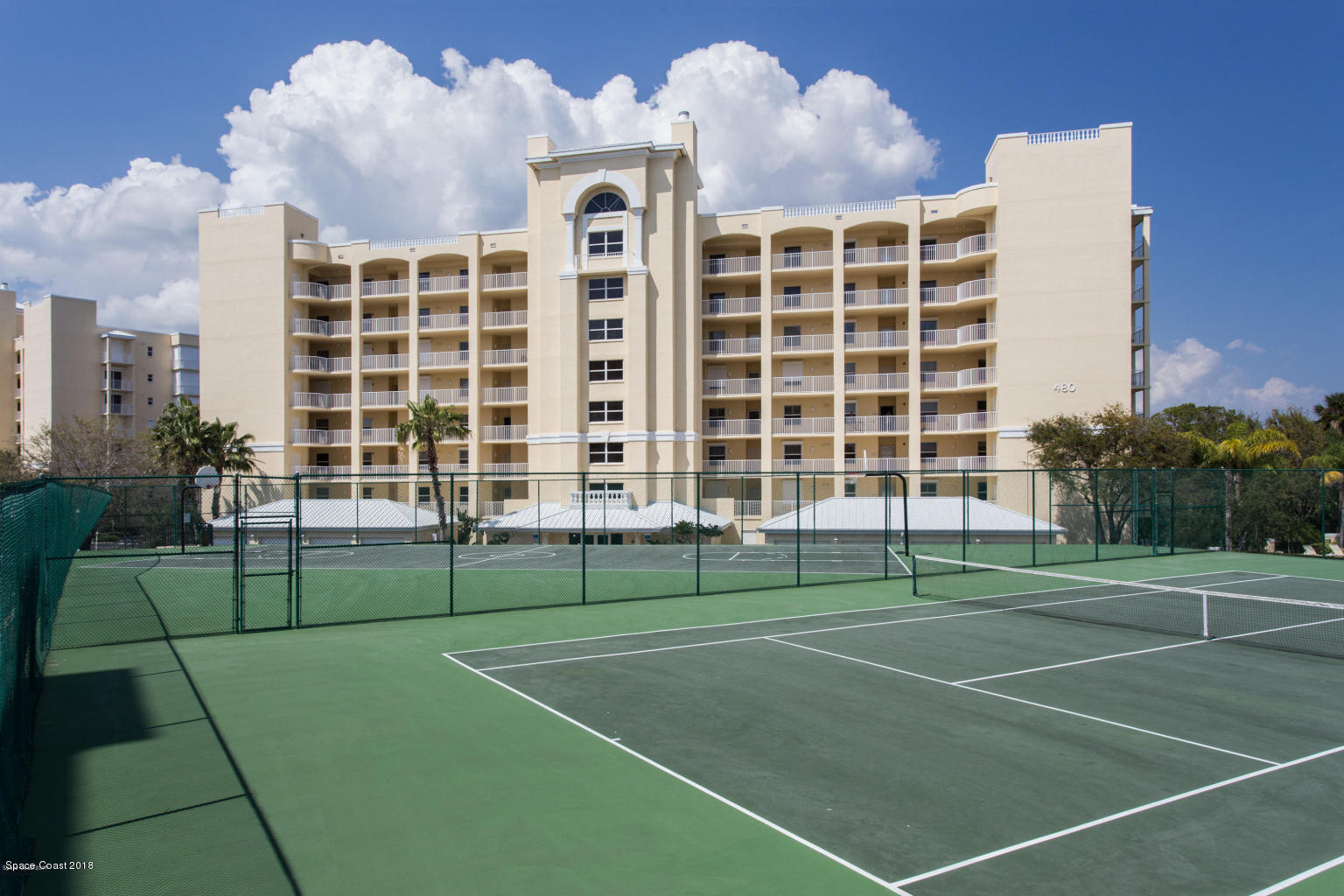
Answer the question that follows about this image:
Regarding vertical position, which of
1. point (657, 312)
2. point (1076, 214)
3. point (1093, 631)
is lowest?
point (1093, 631)

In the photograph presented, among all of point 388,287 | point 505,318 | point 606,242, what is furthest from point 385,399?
point 606,242

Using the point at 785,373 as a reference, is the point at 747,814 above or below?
below

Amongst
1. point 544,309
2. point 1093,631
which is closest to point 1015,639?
point 1093,631

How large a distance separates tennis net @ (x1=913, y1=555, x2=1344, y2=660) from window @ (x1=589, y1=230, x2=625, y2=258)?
31.3 meters

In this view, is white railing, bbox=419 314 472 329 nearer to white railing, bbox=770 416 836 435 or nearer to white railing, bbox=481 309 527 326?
white railing, bbox=481 309 527 326

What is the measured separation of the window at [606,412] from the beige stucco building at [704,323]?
12cm

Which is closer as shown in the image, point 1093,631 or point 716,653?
point 716,653

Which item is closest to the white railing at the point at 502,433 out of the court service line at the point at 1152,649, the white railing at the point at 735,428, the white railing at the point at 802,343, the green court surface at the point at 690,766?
the white railing at the point at 735,428

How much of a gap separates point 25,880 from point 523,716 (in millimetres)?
5191

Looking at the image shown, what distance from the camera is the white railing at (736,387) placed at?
52406mm

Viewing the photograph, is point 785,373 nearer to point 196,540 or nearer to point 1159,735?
point 196,540

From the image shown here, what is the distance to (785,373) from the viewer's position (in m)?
53.4

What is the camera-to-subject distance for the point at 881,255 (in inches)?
2010

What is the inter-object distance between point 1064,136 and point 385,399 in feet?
154
